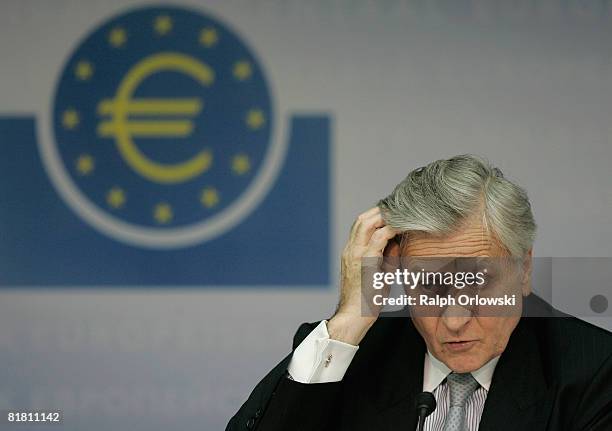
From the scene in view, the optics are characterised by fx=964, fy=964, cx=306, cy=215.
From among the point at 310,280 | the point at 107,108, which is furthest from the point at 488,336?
the point at 107,108

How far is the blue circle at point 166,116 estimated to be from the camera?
327 centimetres

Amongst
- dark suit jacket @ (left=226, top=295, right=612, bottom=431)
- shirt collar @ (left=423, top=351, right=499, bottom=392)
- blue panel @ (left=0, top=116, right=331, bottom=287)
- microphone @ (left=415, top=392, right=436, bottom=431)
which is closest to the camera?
microphone @ (left=415, top=392, right=436, bottom=431)

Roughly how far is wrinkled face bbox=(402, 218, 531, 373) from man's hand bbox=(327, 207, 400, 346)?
0.31 ft

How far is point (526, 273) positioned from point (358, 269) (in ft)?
1.24

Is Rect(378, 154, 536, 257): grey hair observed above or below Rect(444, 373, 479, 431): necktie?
above

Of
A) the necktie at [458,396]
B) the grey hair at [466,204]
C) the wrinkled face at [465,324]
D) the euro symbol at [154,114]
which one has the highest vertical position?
the euro symbol at [154,114]

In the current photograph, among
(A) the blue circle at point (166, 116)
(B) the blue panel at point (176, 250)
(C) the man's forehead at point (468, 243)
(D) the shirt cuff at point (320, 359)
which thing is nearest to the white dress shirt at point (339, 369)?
(D) the shirt cuff at point (320, 359)

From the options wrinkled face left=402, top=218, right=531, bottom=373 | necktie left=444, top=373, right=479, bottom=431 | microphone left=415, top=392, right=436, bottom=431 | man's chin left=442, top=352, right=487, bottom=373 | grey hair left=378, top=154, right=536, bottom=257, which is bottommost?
necktie left=444, top=373, right=479, bottom=431

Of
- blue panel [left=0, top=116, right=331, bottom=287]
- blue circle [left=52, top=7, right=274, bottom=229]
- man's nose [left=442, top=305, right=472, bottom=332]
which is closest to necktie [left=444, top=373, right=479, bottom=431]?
man's nose [left=442, top=305, right=472, bottom=332]

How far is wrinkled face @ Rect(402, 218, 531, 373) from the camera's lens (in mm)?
2057

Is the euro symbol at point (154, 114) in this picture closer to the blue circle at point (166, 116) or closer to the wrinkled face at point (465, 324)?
the blue circle at point (166, 116)

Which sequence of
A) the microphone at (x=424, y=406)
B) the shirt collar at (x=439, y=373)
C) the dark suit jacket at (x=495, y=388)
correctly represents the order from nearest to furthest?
→ 1. the microphone at (x=424, y=406)
2. the dark suit jacket at (x=495, y=388)
3. the shirt collar at (x=439, y=373)

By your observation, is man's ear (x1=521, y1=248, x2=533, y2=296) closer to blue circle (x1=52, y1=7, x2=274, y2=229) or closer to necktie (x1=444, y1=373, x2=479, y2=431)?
necktie (x1=444, y1=373, x2=479, y2=431)

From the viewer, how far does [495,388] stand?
6.84 feet
